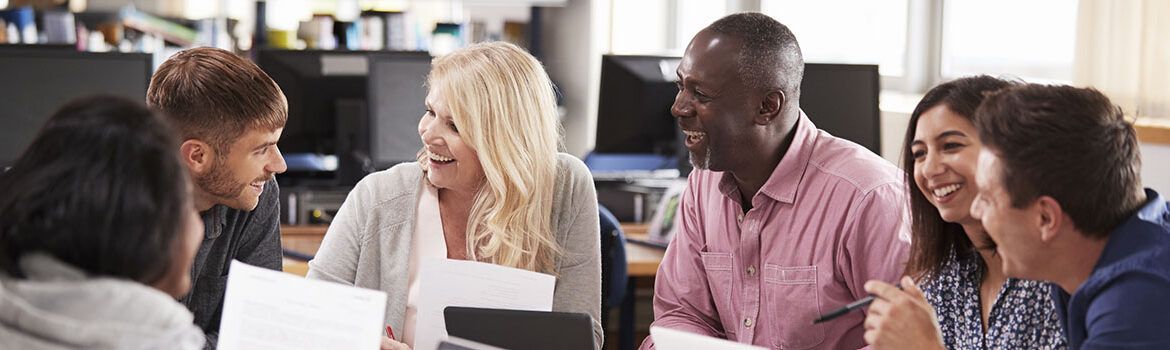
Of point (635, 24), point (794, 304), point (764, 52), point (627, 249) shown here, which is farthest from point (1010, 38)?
point (635, 24)

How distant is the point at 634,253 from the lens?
335cm

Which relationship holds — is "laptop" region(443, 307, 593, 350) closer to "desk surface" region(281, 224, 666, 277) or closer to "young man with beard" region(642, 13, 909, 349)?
"young man with beard" region(642, 13, 909, 349)

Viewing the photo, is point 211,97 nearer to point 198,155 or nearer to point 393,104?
point 198,155

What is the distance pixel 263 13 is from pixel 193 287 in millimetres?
5192

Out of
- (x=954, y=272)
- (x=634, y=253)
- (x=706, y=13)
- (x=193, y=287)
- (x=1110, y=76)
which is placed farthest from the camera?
(x=706, y=13)

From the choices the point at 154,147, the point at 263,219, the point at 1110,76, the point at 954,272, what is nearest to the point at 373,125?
the point at 263,219

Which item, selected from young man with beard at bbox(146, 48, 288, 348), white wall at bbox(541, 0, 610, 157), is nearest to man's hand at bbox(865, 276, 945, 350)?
young man with beard at bbox(146, 48, 288, 348)

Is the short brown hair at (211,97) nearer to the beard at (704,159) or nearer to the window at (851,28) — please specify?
the beard at (704,159)

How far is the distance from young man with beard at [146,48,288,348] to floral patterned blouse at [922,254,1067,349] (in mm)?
1029

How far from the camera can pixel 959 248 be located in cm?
179

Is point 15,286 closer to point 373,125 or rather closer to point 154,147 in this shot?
point 154,147

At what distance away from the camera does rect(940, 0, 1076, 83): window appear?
3697mm

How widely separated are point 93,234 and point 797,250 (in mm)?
1195

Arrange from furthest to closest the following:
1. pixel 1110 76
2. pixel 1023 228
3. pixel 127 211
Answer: pixel 1110 76 → pixel 1023 228 → pixel 127 211
